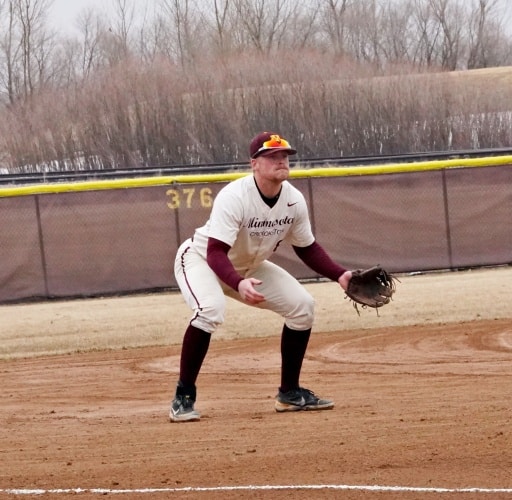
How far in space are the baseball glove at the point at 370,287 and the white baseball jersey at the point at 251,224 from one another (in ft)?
1.26

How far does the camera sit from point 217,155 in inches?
1489

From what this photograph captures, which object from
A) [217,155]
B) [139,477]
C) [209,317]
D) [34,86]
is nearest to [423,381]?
[209,317]

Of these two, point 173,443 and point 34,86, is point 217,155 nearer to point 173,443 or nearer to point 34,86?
point 34,86

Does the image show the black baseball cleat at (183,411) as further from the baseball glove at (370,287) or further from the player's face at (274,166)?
the player's face at (274,166)

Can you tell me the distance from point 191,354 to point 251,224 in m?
0.85


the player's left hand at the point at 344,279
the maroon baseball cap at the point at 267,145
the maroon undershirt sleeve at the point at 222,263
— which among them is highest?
the maroon baseball cap at the point at 267,145

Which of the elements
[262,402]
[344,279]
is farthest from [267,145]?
[262,402]

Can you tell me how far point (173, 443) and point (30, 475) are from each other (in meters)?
0.86

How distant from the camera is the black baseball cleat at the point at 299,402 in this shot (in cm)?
709

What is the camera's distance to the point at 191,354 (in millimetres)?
6742

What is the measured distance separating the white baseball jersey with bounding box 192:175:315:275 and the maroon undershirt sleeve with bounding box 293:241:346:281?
67 millimetres

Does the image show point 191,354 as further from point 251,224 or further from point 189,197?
point 189,197

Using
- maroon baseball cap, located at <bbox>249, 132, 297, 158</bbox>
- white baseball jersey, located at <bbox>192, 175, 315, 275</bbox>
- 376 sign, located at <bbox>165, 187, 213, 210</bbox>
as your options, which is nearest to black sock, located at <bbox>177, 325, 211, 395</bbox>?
white baseball jersey, located at <bbox>192, 175, 315, 275</bbox>

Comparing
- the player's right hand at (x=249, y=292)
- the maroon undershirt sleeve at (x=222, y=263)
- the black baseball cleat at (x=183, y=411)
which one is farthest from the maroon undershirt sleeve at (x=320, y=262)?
the black baseball cleat at (x=183, y=411)
